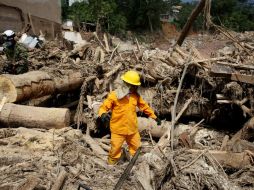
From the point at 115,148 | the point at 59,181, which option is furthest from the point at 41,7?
the point at 59,181

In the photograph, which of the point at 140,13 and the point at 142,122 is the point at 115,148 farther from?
the point at 140,13

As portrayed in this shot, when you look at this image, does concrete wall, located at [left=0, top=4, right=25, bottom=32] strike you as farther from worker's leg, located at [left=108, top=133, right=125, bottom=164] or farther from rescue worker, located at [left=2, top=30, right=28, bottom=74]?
worker's leg, located at [left=108, top=133, right=125, bottom=164]

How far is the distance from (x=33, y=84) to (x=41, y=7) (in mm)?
9982

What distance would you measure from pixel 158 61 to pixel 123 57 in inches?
46.3

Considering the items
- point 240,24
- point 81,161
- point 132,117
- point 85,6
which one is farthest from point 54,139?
point 240,24

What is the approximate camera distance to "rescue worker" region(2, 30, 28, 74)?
30.0 feet

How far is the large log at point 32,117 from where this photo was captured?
708cm

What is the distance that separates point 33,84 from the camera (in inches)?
311

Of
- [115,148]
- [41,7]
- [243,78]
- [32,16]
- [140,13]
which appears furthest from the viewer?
[140,13]

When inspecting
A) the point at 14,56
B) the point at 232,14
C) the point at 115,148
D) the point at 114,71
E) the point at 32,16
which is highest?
the point at 32,16

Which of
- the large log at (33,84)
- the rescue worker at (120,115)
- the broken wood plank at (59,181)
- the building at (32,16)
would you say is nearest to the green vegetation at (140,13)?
the building at (32,16)

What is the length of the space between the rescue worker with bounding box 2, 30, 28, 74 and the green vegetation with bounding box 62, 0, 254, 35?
23173 mm

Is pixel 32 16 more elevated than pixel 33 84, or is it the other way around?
pixel 32 16

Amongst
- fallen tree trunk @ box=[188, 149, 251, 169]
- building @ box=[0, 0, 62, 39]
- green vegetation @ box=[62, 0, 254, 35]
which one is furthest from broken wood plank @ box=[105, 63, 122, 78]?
green vegetation @ box=[62, 0, 254, 35]
